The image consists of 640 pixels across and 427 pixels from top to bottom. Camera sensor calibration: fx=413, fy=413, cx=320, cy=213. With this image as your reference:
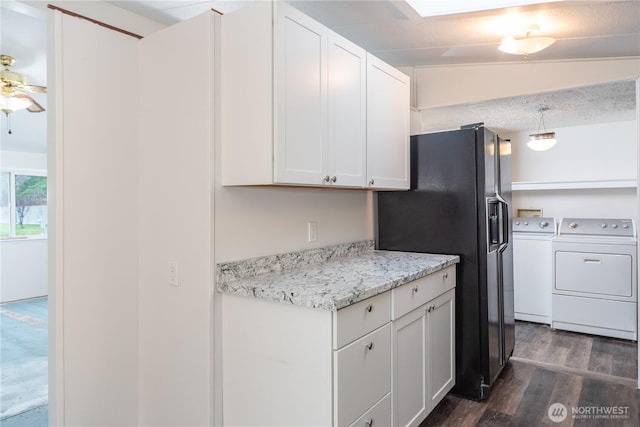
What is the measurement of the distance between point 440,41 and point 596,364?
8.92 feet

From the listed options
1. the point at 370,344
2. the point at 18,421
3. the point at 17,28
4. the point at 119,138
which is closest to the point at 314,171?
the point at 370,344

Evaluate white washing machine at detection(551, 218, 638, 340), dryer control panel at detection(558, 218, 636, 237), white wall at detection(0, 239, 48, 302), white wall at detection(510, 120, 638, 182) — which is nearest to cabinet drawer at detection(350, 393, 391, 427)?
white washing machine at detection(551, 218, 638, 340)

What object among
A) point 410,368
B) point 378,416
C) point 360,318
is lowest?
point 378,416

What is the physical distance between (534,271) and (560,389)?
1.72 metres

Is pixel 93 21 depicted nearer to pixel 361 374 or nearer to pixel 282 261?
pixel 282 261

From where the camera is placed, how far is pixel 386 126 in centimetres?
252

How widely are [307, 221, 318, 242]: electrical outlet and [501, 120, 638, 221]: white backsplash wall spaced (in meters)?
3.66

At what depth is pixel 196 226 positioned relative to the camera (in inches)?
73.0

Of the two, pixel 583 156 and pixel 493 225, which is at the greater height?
pixel 583 156

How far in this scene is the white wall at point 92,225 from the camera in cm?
180

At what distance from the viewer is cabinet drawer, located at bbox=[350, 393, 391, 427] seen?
172 cm

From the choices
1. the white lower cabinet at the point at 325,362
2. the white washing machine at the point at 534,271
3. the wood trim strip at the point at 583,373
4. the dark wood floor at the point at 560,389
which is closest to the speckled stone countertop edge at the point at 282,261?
the white lower cabinet at the point at 325,362

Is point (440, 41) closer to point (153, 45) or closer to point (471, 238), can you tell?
point (471, 238)

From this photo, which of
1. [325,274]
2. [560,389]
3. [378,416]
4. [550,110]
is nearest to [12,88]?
[325,274]
